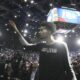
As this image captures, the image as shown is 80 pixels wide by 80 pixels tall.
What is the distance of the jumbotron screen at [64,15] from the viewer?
13.2 meters

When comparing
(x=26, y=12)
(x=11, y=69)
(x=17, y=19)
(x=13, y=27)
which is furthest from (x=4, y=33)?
(x=13, y=27)

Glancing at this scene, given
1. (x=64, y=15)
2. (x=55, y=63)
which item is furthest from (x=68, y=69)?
(x=64, y=15)

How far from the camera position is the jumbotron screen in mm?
13216

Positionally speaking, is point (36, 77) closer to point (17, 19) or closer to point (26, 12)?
Answer: point (26, 12)

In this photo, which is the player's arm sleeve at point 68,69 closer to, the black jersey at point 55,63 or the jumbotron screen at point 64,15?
the black jersey at point 55,63

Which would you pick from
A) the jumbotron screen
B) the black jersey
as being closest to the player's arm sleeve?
the black jersey

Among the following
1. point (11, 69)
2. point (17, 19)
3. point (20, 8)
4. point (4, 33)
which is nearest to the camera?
point (11, 69)

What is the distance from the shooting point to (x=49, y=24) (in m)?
3.92

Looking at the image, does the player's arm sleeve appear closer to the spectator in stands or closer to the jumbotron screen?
the spectator in stands

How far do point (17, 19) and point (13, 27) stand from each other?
28271mm

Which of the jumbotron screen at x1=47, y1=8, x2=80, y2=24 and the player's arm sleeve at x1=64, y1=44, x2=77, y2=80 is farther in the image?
the jumbotron screen at x1=47, y1=8, x2=80, y2=24

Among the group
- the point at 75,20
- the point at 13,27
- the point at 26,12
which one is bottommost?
the point at 13,27

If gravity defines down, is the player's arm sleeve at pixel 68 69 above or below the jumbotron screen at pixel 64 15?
below

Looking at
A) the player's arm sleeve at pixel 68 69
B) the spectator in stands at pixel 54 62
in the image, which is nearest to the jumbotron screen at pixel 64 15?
the spectator in stands at pixel 54 62
